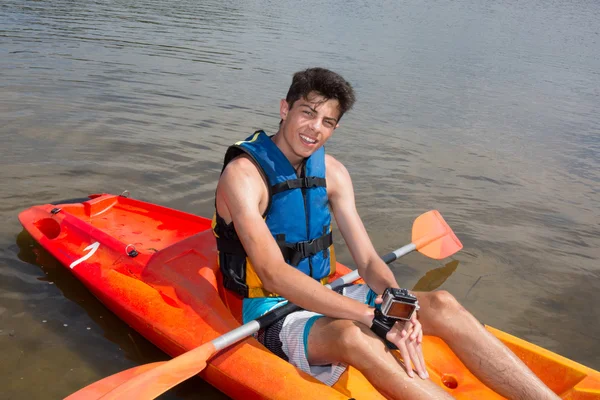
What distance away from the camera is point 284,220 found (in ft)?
9.53

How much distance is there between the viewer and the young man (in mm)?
2430

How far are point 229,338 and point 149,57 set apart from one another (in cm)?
923

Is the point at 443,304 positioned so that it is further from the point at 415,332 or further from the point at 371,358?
the point at 371,358

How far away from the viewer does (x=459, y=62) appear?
13.3 metres

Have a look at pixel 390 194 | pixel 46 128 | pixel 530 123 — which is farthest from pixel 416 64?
pixel 46 128

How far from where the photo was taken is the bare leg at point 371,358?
7.61ft

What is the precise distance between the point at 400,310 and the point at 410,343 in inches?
5.9

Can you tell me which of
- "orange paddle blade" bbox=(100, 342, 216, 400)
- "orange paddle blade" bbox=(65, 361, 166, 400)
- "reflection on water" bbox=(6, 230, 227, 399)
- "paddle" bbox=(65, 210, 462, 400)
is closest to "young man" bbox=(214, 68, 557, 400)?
"paddle" bbox=(65, 210, 462, 400)

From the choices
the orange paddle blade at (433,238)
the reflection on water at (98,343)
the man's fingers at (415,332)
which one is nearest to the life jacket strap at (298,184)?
the man's fingers at (415,332)

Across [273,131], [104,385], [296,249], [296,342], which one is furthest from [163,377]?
[273,131]

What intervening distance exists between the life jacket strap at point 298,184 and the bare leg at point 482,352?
2.84ft

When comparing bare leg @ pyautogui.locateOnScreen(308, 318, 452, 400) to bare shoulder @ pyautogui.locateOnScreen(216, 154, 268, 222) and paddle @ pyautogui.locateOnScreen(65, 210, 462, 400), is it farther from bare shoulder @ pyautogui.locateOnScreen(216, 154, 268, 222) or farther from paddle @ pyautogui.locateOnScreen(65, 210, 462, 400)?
bare shoulder @ pyautogui.locateOnScreen(216, 154, 268, 222)

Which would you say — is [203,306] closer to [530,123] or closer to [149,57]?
[530,123]

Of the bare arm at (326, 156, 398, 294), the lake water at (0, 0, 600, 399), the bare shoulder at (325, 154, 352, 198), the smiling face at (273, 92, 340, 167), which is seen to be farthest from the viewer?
the lake water at (0, 0, 600, 399)
